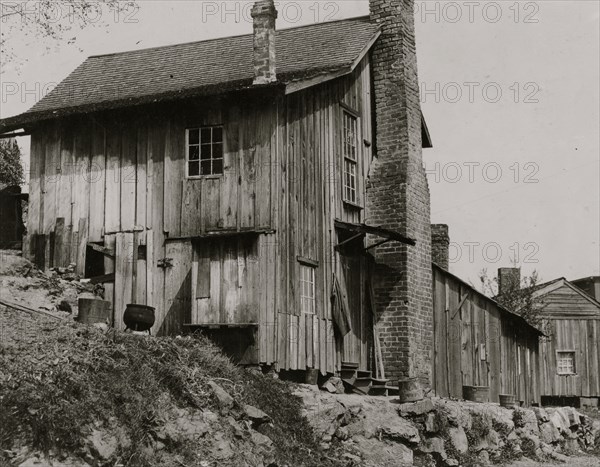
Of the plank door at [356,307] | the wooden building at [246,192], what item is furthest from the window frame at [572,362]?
the plank door at [356,307]

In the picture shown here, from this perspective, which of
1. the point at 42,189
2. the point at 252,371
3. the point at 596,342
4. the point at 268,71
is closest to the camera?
the point at 252,371

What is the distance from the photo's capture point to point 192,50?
2344 cm

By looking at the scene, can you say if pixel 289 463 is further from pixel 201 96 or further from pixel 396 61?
pixel 396 61

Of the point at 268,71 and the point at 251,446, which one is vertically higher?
the point at 268,71

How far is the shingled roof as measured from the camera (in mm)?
19094

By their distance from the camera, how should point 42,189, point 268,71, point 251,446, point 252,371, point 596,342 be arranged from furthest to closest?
point 596,342
point 42,189
point 268,71
point 252,371
point 251,446

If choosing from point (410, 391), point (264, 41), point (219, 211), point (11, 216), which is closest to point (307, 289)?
point (219, 211)

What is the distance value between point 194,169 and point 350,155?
3.92 meters

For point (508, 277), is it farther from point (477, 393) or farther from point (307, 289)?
point (307, 289)

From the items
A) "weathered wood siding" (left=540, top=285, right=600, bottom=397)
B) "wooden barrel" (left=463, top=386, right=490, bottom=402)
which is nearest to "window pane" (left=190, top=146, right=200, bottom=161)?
"wooden barrel" (left=463, top=386, right=490, bottom=402)

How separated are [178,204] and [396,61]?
6759 mm

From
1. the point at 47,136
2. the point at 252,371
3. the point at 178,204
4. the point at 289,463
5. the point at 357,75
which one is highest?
the point at 357,75

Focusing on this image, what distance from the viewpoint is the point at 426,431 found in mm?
16906

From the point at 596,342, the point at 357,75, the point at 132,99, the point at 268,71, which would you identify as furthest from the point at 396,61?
the point at 596,342
